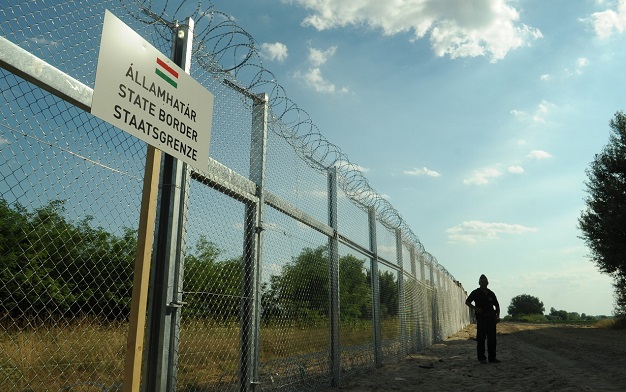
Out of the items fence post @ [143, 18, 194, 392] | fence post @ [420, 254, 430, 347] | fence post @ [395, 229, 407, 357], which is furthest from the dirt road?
fence post @ [143, 18, 194, 392]

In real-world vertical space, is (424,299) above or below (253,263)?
above

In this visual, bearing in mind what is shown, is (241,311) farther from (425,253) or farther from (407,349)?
(425,253)

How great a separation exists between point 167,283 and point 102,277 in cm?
40

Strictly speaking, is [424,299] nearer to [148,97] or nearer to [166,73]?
[166,73]

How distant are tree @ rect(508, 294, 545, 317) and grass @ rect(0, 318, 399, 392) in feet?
388

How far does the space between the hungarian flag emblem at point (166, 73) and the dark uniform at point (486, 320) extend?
8.46 metres

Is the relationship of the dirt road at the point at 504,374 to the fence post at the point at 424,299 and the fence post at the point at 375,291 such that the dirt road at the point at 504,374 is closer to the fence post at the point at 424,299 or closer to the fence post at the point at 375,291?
the fence post at the point at 375,291

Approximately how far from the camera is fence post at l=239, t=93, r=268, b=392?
4.09 m

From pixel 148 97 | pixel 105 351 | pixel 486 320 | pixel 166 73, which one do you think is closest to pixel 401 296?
pixel 486 320

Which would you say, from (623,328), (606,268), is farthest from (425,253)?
(623,328)

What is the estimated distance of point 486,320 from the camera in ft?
31.8

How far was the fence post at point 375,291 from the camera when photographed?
8211 millimetres

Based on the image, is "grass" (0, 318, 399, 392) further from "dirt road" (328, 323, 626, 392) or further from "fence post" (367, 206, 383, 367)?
"fence post" (367, 206, 383, 367)

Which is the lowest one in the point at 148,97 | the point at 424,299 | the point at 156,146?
the point at 424,299
